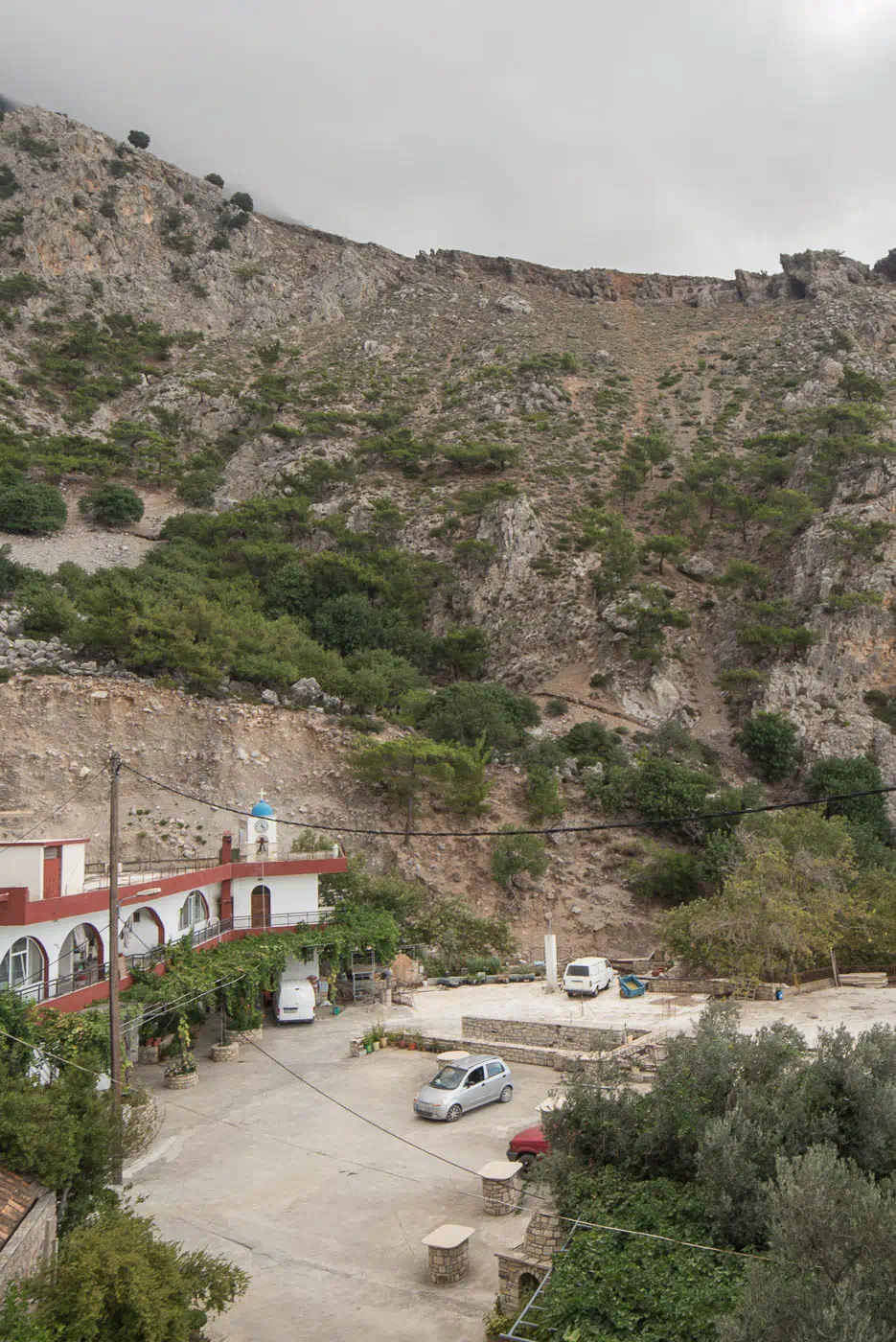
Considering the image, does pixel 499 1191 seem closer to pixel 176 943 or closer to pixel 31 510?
pixel 176 943

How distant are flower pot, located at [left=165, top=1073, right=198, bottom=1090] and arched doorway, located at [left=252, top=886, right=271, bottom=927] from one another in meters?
7.27

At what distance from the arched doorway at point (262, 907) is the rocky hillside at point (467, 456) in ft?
31.7

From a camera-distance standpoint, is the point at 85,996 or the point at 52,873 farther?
the point at 52,873

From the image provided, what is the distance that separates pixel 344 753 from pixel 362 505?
24.7m

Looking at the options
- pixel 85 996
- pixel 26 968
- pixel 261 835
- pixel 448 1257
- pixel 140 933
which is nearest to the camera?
pixel 448 1257

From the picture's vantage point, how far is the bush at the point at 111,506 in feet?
189

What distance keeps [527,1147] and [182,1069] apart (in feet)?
28.2

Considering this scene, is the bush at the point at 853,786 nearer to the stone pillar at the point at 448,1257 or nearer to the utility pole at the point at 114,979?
the stone pillar at the point at 448,1257

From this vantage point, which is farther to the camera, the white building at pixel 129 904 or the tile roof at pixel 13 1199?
the white building at pixel 129 904

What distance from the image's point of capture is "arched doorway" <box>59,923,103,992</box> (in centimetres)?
1647

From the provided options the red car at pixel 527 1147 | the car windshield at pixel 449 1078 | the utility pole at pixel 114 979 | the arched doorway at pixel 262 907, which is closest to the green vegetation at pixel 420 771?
the arched doorway at pixel 262 907

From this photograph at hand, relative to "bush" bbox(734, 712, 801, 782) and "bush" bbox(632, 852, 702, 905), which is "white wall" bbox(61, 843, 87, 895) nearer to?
"bush" bbox(632, 852, 702, 905)

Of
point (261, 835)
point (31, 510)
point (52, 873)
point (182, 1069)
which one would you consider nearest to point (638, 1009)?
point (182, 1069)

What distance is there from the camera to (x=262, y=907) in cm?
2580
